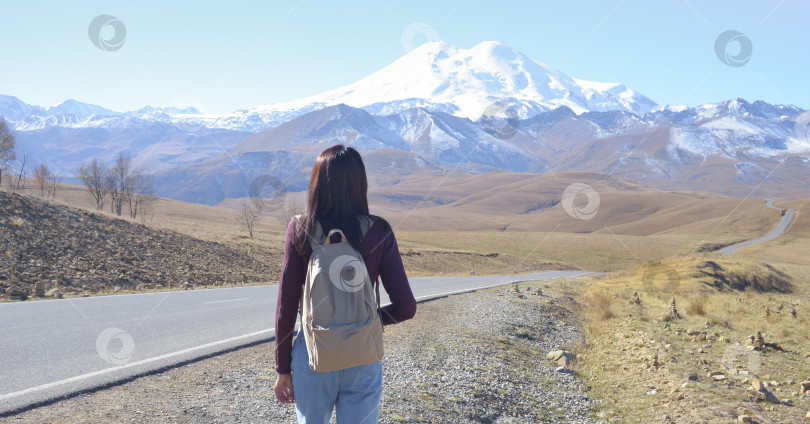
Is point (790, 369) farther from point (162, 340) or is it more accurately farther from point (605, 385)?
point (162, 340)

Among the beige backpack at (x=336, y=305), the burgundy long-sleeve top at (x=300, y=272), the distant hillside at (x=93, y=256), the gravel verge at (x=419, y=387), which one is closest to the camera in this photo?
the beige backpack at (x=336, y=305)

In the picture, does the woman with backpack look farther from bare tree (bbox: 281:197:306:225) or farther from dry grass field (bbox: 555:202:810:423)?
bare tree (bbox: 281:197:306:225)

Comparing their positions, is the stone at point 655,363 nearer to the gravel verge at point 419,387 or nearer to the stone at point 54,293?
the gravel verge at point 419,387

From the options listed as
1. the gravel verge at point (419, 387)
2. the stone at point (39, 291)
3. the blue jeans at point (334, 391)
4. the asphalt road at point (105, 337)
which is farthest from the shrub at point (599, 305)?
the blue jeans at point (334, 391)

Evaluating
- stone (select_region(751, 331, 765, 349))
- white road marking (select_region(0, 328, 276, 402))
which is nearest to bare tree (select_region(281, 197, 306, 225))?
white road marking (select_region(0, 328, 276, 402))

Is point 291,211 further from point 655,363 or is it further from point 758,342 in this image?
point 655,363

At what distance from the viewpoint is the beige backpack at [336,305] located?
293cm

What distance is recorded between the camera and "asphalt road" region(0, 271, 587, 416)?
6516 millimetres

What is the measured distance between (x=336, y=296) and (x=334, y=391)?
0.59 metres

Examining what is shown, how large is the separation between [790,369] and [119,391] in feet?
35.8

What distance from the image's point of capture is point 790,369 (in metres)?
10.1

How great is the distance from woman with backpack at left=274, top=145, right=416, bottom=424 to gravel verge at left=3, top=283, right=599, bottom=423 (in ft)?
9.92

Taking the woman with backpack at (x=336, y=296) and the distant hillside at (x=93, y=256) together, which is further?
the distant hillside at (x=93, y=256)

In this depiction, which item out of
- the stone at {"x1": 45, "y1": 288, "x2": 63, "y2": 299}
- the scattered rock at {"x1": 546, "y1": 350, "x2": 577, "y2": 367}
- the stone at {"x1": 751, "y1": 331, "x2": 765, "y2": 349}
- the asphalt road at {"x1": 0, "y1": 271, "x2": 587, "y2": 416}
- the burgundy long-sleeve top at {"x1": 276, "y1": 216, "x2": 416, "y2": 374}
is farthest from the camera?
the stone at {"x1": 45, "y1": 288, "x2": 63, "y2": 299}
